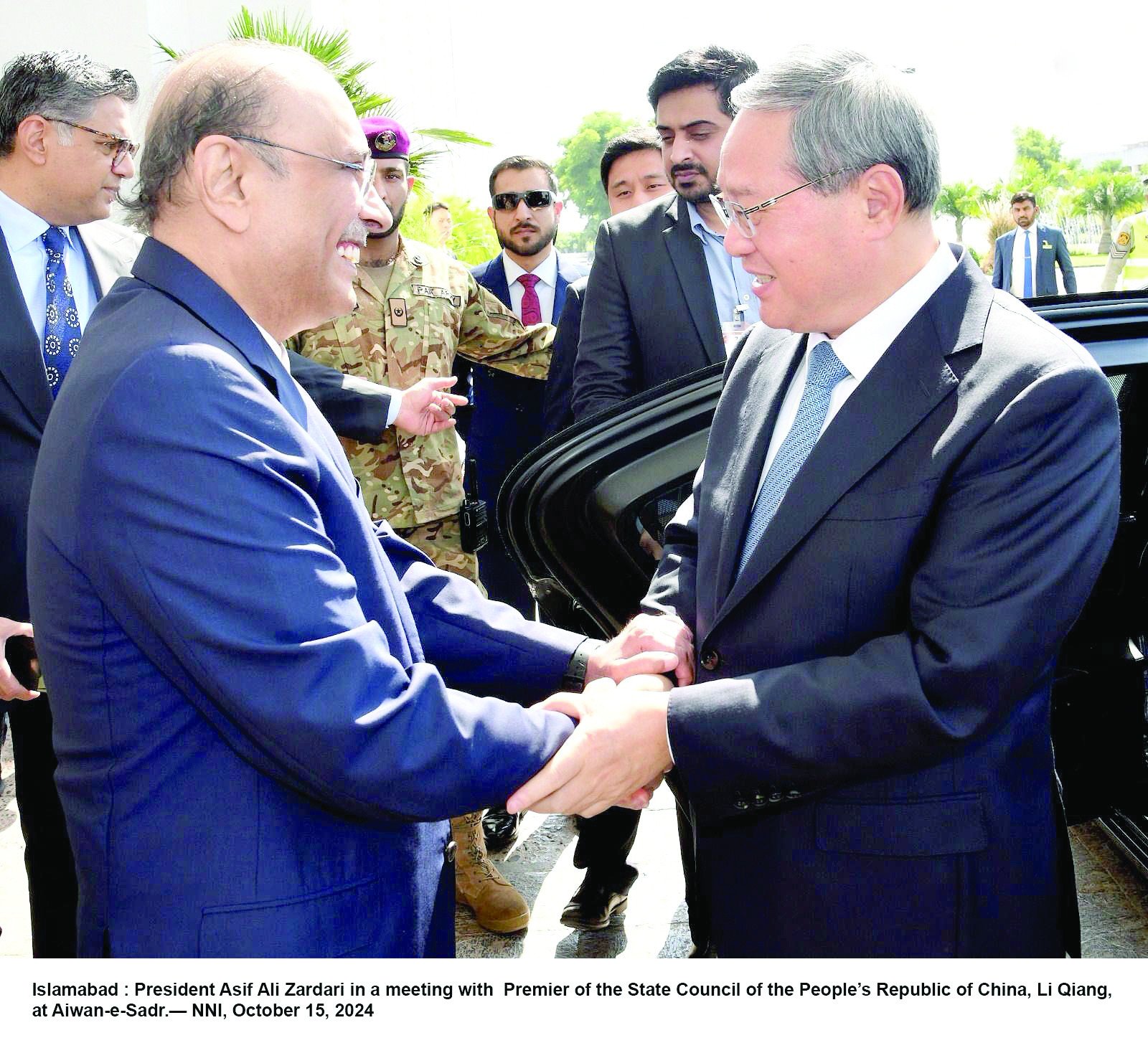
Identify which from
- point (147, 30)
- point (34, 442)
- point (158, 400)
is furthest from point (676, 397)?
point (147, 30)

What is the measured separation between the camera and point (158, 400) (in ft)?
4.61

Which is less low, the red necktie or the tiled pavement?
the red necktie

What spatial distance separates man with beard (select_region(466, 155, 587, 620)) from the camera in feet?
15.4


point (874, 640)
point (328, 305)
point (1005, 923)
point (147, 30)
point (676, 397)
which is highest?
point (147, 30)

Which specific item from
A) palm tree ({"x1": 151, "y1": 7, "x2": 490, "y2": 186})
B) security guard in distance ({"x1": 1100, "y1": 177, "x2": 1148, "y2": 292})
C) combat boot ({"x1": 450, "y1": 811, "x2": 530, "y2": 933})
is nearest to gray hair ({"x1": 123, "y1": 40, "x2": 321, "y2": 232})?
combat boot ({"x1": 450, "y1": 811, "x2": 530, "y2": 933})

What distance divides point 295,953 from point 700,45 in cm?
317

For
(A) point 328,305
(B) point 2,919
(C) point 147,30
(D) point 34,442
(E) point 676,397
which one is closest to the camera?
(A) point 328,305

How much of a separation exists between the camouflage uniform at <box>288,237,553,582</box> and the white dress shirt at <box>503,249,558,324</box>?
1.35m

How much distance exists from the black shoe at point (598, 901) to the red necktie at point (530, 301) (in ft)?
9.54

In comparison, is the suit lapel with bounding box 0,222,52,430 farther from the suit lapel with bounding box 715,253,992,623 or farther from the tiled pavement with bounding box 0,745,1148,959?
the suit lapel with bounding box 715,253,992,623

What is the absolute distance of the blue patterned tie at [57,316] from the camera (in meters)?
2.95

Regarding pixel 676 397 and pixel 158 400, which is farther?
pixel 676 397

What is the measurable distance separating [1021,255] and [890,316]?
14.6 meters

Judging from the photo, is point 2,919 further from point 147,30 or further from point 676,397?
point 147,30
